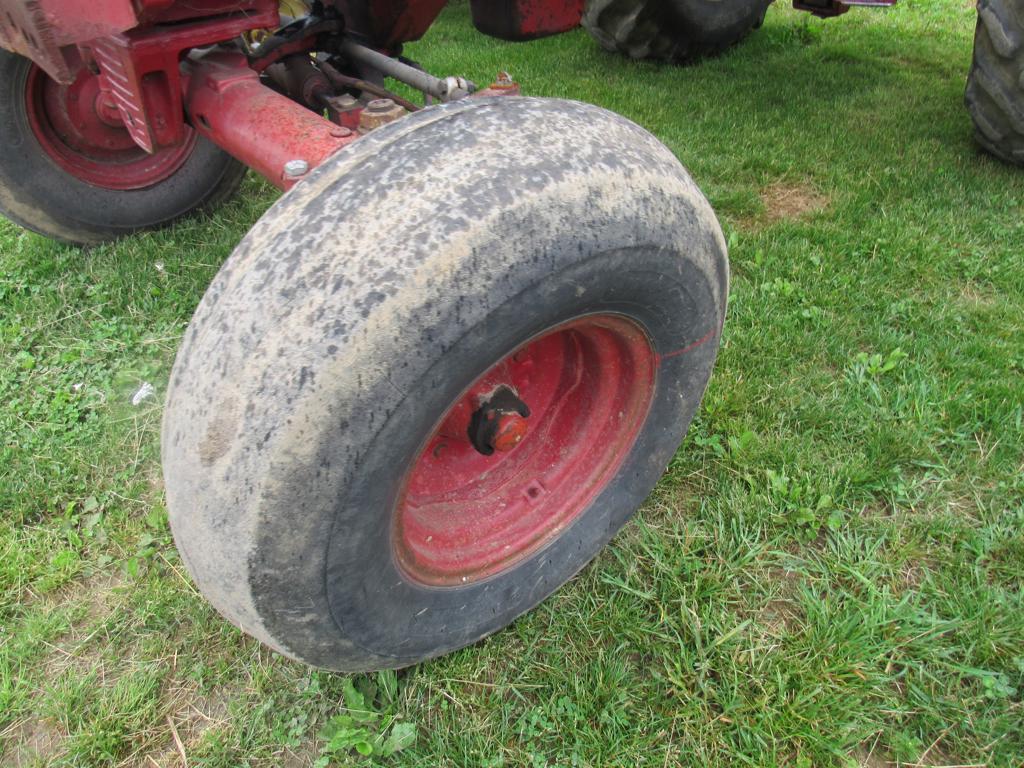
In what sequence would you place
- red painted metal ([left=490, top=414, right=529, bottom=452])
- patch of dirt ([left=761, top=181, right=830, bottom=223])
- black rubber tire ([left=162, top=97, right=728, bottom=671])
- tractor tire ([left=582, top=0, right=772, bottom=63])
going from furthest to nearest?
tractor tire ([left=582, top=0, right=772, bottom=63]), patch of dirt ([left=761, top=181, right=830, bottom=223]), red painted metal ([left=490, top=414, right=529, bottom=452]), black rubber tire ([left=162, top=97, right=728, bottom=671])

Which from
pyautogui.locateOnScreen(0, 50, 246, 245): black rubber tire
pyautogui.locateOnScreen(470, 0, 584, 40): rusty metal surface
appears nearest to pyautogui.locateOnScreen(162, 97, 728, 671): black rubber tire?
pyautogui.locateOnScreen(470, 0, 584, 40): rusty metal surface

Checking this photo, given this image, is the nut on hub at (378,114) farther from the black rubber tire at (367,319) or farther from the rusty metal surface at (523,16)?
the rusty metal surface at (523,16)

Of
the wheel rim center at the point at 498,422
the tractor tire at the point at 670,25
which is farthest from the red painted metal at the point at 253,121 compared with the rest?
the tractor tire at the point at 670,25

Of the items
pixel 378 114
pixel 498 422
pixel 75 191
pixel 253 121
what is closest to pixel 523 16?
pixel 378 114

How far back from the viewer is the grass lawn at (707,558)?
5.39ft

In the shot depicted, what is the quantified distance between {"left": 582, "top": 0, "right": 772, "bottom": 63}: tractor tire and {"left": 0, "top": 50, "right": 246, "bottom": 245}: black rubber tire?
2230 millimetres

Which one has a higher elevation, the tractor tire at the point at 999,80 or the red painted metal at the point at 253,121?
the red painted metal at the point at 253,121

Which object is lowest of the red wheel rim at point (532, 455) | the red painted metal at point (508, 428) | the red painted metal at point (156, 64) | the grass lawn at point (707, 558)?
the grass lawn at point (707, 558)

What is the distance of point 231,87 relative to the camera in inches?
76.9

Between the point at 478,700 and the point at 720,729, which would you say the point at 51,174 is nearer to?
the point at 478,700

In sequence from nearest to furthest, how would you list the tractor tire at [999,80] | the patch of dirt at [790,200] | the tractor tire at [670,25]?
1. the tractor tire at [999,80]
2. the patch of dirt at [790,200]
3. the tractor tire at [670,25]

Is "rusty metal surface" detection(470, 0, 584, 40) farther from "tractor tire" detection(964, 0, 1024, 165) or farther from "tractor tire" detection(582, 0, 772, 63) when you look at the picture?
"tractor tire" detection(964, 0, 1024, 165)

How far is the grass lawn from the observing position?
1.64 metres

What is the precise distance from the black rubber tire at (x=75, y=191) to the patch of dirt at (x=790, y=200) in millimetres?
2405
